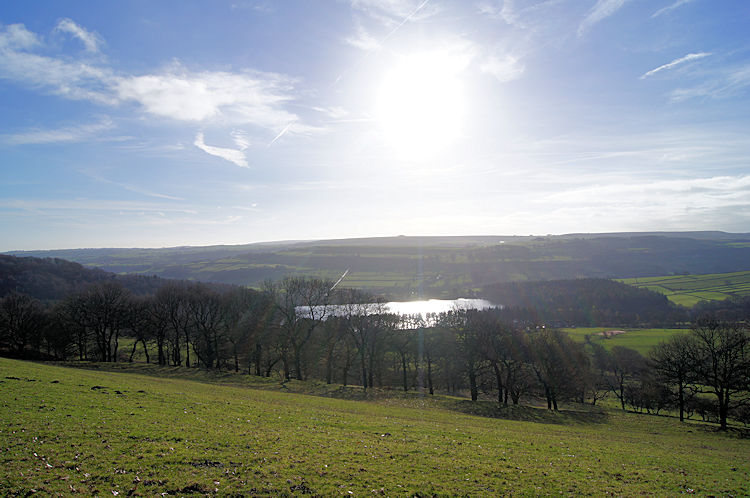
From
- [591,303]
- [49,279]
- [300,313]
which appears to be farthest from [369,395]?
[49,279]

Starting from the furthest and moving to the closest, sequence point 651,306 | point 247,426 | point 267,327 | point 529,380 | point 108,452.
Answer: point 651,306 < point 267,327 < point 529,380 < point 247,426 < point 108,452

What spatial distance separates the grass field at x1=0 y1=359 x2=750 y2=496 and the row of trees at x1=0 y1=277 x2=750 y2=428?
21690 mm

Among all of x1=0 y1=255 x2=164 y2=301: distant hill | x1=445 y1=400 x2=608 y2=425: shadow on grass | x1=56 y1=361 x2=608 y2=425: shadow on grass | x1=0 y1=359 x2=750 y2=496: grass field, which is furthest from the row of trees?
x1=0 y1=255 x2=164 y2=301: distant hill

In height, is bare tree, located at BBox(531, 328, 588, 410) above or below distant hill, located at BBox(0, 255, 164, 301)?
below

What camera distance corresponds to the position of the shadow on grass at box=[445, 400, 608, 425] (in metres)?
30.7

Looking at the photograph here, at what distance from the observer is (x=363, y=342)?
42969mm

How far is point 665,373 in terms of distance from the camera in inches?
1535

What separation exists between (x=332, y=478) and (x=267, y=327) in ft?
128

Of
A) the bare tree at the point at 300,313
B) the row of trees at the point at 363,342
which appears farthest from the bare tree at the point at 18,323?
the bare tree at the point at 300,313

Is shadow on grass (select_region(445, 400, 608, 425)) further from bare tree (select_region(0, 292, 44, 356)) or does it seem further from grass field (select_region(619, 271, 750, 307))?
grass field (select_region(619, 271, 750, 307))

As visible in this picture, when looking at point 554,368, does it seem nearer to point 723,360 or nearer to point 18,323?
point 723,360

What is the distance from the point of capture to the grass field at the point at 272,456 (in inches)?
352

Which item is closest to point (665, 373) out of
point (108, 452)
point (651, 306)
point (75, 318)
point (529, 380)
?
point (529, 380)

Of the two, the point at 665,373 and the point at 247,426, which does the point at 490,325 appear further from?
the point at 247,426
